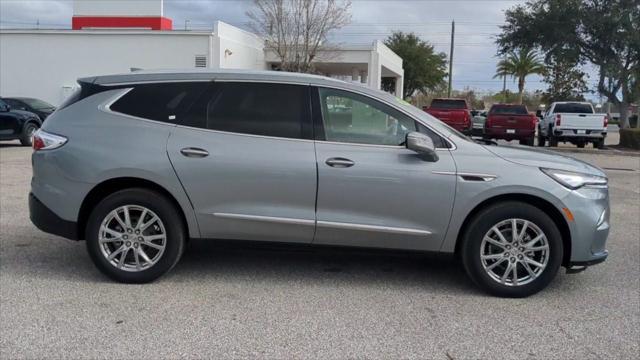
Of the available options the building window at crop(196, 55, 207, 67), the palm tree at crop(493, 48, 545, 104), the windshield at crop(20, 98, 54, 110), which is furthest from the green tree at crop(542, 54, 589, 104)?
the windshield at crop(20, 98, 54, 110)

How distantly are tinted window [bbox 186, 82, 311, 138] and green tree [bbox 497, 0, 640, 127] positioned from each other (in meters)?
23.7

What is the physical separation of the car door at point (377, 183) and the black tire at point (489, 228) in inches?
9.9

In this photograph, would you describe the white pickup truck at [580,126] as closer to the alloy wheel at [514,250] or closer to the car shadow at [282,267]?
the car shadow at [282,267]

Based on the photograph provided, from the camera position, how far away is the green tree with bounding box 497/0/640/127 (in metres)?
24.6

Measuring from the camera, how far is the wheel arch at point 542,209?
15.9 ft

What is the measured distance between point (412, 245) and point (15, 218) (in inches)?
209

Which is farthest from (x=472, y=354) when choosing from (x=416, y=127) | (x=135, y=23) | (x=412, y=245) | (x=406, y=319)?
(x=135, y=23)

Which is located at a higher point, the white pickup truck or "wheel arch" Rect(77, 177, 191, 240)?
the white pickup truck

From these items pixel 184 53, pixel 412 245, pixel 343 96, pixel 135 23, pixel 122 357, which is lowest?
pixel 122 357

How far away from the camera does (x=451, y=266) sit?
5.80m

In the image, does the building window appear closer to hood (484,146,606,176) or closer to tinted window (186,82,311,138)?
tinted window (186,82,311,138)

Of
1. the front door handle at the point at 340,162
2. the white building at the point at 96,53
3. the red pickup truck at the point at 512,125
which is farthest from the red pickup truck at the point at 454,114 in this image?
the front door handle at the point at 340,162

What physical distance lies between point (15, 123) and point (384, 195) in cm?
1625

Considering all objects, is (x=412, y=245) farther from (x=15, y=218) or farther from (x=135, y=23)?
(x=135, y=23)
